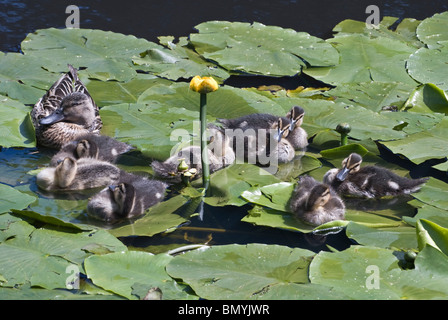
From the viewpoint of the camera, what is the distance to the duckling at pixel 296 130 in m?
6.23

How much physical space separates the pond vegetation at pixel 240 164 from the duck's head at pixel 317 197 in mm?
175

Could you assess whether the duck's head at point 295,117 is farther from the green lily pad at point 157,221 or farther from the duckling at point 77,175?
the duckling at point 77,175

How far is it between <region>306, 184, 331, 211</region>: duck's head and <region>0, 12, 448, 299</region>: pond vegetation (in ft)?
0.57

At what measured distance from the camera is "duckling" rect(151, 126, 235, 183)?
5.62m

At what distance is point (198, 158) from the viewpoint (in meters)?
5.77

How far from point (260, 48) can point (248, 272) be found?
4522mm

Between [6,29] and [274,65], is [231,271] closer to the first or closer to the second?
[274,65]

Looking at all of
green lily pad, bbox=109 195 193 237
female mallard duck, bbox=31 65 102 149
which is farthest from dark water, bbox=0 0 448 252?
green lily pad, bbox=109 195 193 237

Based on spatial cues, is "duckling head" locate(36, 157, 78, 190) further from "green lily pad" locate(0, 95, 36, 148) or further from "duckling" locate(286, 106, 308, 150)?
"duckling" locate(286, 106, 308, 150)

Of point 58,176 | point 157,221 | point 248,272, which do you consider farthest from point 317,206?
point 58,176

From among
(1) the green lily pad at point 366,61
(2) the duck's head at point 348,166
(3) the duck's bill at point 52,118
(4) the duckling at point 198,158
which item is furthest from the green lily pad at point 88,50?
(2) the duck's head at point 348,166

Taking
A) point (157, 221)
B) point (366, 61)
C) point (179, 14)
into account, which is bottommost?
point (157, 221)

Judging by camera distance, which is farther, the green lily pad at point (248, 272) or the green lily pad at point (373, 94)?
the green lily pad at point (373, 94)

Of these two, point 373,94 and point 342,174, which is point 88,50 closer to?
point 373,94
